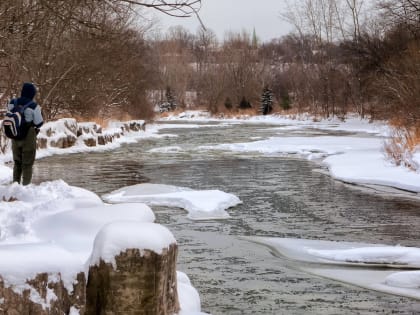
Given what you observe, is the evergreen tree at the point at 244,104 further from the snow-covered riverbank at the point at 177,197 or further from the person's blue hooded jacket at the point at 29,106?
the person's blue hooded jacket at the point at 29,106

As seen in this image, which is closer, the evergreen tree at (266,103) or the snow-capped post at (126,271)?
the snow-capped post at (126,271)

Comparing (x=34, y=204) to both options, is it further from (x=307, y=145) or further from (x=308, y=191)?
(x=307, y=145)

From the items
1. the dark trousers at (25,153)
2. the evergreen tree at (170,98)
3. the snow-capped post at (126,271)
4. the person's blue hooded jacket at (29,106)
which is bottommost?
the snow-capped post at (126,271)

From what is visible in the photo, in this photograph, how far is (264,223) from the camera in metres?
9.28

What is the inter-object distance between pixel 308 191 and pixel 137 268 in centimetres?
904

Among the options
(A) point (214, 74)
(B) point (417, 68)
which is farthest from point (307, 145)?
(A) point (214, 74)

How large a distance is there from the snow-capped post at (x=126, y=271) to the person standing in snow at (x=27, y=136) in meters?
5.05

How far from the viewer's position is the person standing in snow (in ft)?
28.4

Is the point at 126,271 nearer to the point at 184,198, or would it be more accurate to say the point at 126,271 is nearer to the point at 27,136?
the point at 27,136

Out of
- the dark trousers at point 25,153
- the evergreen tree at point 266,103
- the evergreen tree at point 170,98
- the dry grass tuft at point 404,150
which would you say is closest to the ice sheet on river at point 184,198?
the dark trousers at point 25,153

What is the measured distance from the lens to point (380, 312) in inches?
210

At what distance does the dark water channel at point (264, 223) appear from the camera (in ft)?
18.6

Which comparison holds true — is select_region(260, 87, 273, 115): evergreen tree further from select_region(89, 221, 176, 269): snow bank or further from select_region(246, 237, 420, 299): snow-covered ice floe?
select_region(89, 221, 176, 269): snow bank

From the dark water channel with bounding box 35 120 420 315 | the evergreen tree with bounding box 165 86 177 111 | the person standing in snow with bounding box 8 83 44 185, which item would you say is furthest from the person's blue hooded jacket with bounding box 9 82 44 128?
the evergreen tree with bounding box 165 86 177 111
